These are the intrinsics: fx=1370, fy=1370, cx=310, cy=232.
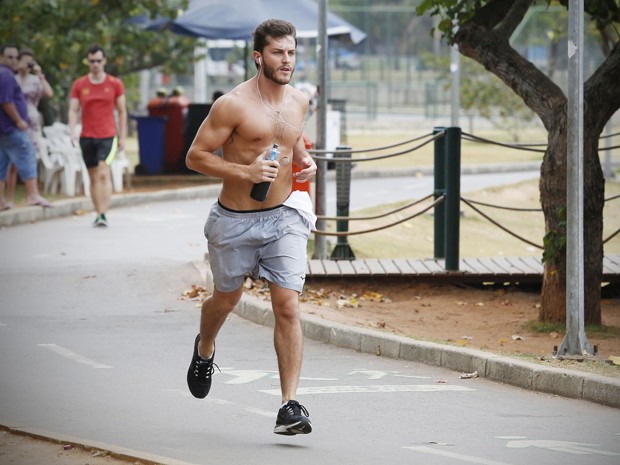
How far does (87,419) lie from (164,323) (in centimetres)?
349

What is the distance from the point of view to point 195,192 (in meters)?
21.5

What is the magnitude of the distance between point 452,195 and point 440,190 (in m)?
0.44

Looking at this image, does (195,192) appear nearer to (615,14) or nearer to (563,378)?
(615,14)

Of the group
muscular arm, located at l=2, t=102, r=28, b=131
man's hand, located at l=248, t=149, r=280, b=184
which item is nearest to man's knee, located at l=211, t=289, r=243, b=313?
man's hand, located at l=248, t=149, r=280, b=184

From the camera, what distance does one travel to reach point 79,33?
21656mm

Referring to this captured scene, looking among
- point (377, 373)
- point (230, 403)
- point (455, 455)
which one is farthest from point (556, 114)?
point (455, 455)

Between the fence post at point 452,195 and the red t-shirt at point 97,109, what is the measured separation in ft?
17.9

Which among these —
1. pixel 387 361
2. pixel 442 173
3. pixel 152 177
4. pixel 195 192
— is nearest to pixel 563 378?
pixel 387 361

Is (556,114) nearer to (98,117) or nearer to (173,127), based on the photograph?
(98,117)

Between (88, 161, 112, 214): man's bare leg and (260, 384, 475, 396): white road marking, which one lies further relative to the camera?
(88, 161, 112, 214): man's bare leg

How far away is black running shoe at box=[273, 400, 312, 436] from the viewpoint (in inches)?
248

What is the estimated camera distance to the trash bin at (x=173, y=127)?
23.6 meters

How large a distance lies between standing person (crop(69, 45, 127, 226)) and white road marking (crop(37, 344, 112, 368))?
7105mm

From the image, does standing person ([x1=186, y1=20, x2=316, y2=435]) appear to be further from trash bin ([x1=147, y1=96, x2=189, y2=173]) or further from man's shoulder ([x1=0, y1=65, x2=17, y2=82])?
trash bin ([x1=147, y1=96, x2=189, y2=173])
